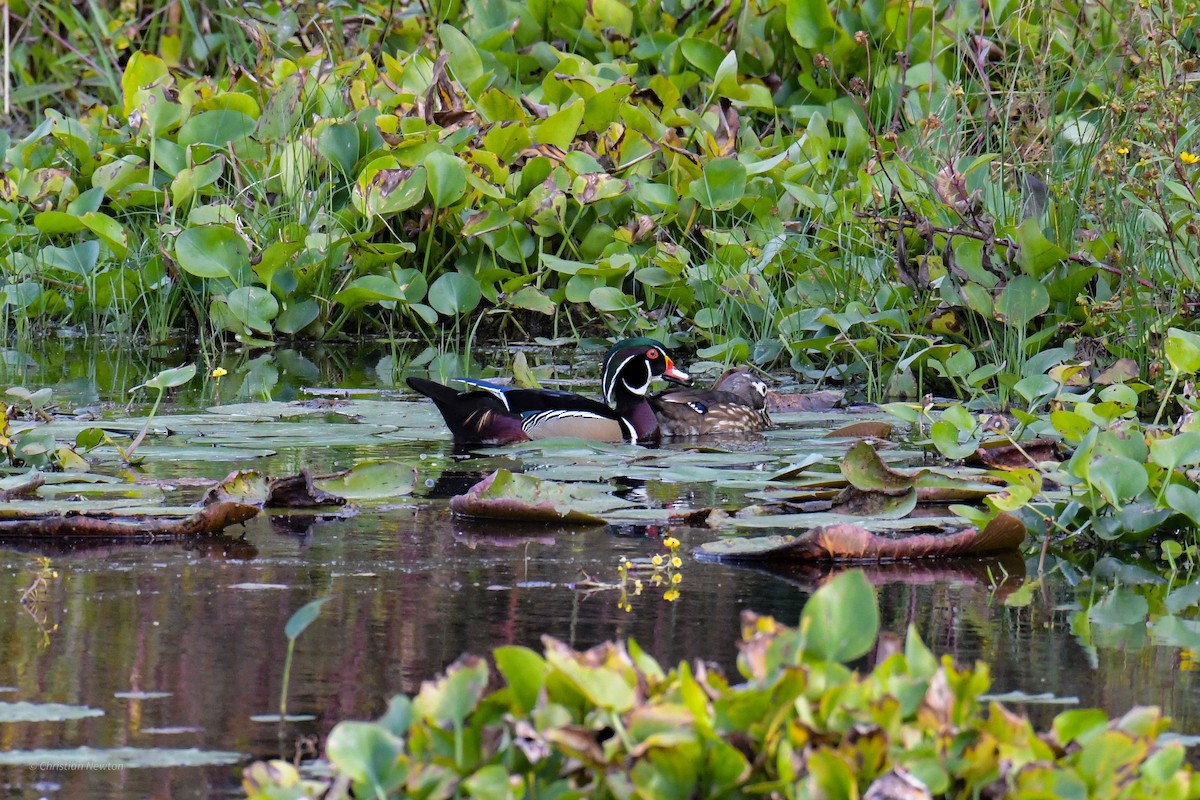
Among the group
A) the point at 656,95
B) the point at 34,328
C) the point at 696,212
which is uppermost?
the point at 656,95

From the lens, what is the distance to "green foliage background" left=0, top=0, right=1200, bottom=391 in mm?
7031

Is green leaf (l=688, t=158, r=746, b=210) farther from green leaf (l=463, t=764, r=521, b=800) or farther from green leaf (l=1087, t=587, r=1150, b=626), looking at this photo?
green leaf (l=463, t=764, r=521, b=800)

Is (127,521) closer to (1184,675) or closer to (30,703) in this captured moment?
(30,703)

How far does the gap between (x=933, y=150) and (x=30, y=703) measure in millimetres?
5708

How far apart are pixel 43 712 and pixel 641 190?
20.2ft

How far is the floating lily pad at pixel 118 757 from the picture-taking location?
8.52ft

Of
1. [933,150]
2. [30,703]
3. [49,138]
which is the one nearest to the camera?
[30,703]

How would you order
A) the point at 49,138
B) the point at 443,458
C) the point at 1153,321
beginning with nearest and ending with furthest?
the point at 443,458, the point at 1153,321, the point at 49,138

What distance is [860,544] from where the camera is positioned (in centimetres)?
405

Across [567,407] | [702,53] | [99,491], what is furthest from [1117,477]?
[702,53]

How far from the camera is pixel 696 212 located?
8836mm

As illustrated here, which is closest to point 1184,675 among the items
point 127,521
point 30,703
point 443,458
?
point 30,703

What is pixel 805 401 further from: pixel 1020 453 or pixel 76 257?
pixel 76 257

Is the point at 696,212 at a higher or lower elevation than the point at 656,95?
lower
